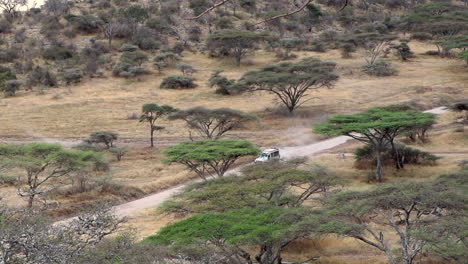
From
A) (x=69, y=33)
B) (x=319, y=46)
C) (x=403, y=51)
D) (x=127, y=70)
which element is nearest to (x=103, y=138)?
(x=127, y=70)

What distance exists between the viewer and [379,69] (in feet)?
195

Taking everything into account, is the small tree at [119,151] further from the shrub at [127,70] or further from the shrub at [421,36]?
the shrub at [421,36]

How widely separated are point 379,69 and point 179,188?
1477 inches

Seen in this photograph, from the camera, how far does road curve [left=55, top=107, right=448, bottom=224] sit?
84.2ft

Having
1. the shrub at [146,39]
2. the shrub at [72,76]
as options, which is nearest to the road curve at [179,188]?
the shrub at [72,76]

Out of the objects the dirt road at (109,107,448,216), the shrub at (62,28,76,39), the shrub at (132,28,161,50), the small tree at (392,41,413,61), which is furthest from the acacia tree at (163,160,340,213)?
the shrub at (62,28,76,39)

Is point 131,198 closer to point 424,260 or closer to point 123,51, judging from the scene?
point 424,260

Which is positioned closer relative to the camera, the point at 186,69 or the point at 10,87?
the point at 10,87

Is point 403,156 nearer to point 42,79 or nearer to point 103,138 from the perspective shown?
point 103,138

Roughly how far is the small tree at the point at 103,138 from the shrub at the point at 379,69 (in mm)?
32550

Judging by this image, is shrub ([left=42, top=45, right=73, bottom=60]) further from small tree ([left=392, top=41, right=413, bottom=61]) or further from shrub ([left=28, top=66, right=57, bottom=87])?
small tree ([left=392, top=41, right=413, bottom=61])

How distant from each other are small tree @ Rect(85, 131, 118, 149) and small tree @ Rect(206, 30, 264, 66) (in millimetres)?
28966

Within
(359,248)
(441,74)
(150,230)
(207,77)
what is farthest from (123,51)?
(359,248)

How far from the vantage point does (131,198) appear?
28000 millimetres
